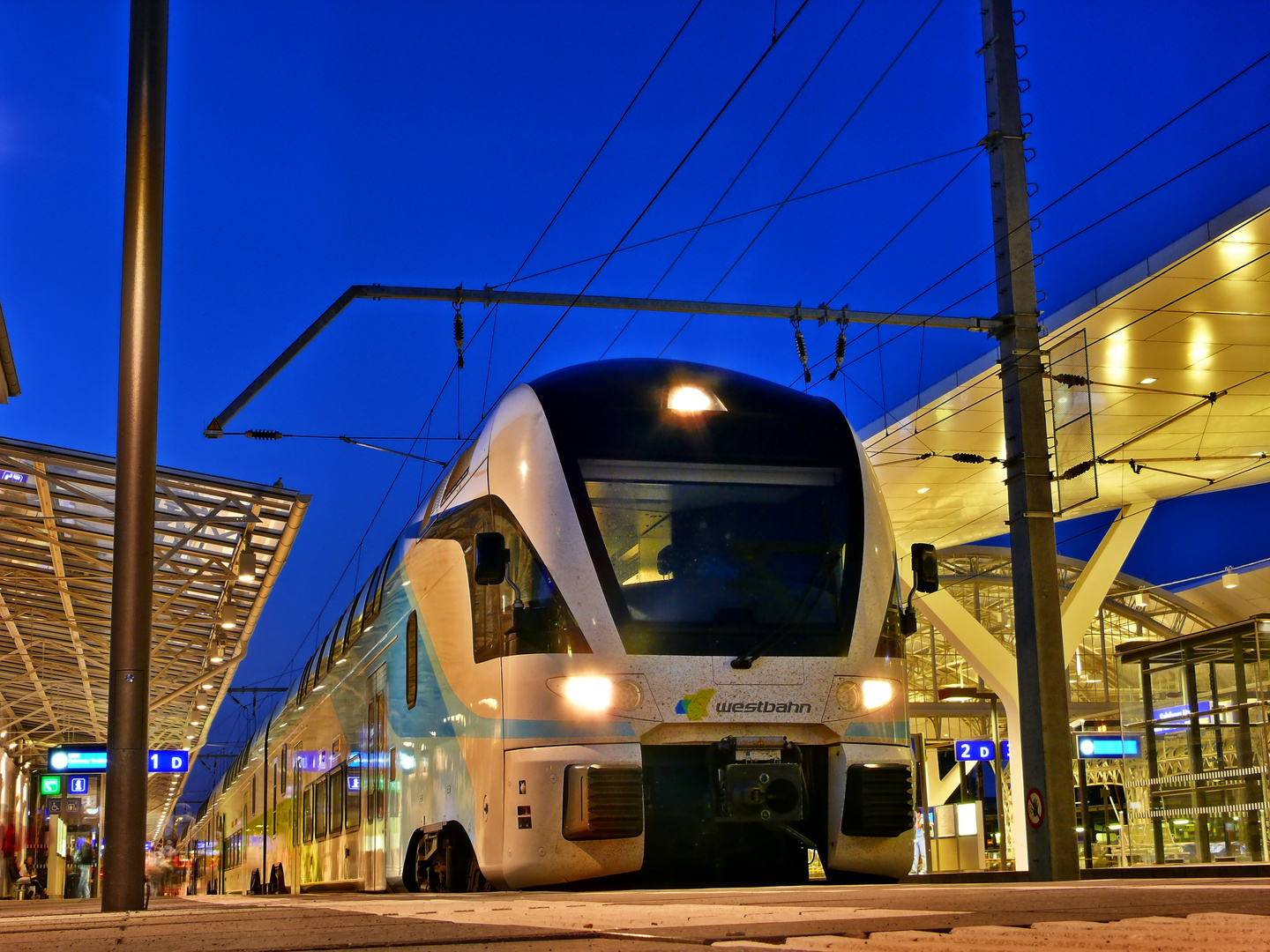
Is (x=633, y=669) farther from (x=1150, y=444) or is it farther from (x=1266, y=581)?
(x=1266, y=581)

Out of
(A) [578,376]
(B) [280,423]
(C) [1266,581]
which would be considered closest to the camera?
(A) [578,376]

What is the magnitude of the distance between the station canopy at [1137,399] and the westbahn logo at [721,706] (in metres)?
6.23

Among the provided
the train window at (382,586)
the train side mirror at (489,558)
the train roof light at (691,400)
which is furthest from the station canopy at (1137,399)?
the train side mirror at (489,558)

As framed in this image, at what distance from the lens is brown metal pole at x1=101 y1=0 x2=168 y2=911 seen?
8.35 meters

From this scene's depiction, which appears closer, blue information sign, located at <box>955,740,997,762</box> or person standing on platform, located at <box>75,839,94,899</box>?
blue information sign, located at <box>955,740,997,762</box>

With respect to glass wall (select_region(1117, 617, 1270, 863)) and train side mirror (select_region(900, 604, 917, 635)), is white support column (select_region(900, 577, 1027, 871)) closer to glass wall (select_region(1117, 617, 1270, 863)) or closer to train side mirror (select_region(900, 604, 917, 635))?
glass wall (select_region(1117, 617, 1270, 863))

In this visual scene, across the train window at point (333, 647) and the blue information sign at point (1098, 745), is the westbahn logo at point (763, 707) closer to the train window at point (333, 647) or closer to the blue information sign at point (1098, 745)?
the train window at point (333, 647)

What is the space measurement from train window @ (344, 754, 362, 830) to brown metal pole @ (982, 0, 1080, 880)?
19.5 feet

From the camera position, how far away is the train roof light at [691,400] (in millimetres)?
9039

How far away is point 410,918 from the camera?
182 inches

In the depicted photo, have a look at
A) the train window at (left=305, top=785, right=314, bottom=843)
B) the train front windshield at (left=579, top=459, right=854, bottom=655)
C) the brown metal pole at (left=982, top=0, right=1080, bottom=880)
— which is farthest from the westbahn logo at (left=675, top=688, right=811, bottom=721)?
the train window at (left=305, top=785, right=314, bottom=843)

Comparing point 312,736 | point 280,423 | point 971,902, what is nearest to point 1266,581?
point 312,736

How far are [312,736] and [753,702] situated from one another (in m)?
8.87

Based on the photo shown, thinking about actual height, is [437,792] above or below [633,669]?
below
